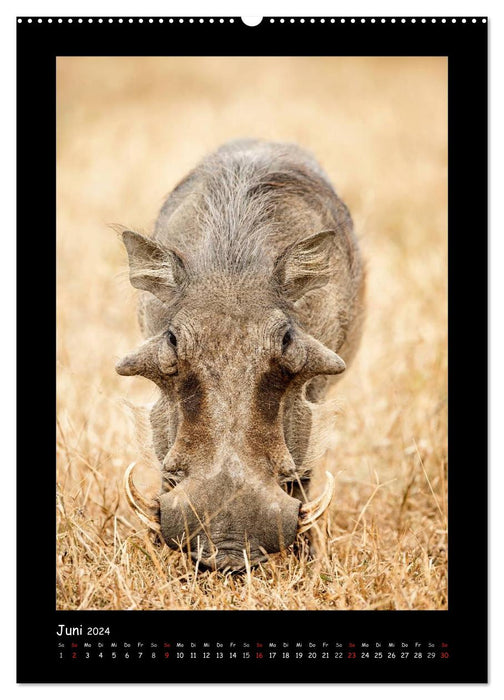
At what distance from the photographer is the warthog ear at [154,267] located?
3.39m

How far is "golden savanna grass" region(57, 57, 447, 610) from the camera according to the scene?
3369mm

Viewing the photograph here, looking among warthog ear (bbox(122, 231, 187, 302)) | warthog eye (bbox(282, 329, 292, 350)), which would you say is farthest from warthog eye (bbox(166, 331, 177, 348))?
warthog eye (bbox(282, 329, 292, 350))

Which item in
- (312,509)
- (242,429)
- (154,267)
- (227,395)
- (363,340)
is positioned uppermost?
(154,267)

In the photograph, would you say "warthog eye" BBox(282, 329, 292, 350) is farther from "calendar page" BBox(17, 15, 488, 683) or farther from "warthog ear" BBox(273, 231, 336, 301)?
"warthog ear" BBox(273, 231, 336, 301)

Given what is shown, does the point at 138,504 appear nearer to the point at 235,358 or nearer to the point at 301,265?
the point at 235,358

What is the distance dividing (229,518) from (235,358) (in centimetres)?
50

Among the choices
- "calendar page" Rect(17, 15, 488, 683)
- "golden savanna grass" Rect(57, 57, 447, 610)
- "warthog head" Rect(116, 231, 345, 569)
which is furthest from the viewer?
"golden savanna grass" Rect(57, 57, 447, 610)

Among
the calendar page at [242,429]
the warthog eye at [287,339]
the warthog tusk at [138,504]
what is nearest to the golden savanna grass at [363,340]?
the calendar page at [242,429]

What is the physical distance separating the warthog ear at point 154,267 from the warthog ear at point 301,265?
0.34m

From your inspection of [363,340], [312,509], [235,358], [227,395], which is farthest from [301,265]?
[363,340]

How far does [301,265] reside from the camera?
11.2 ft
